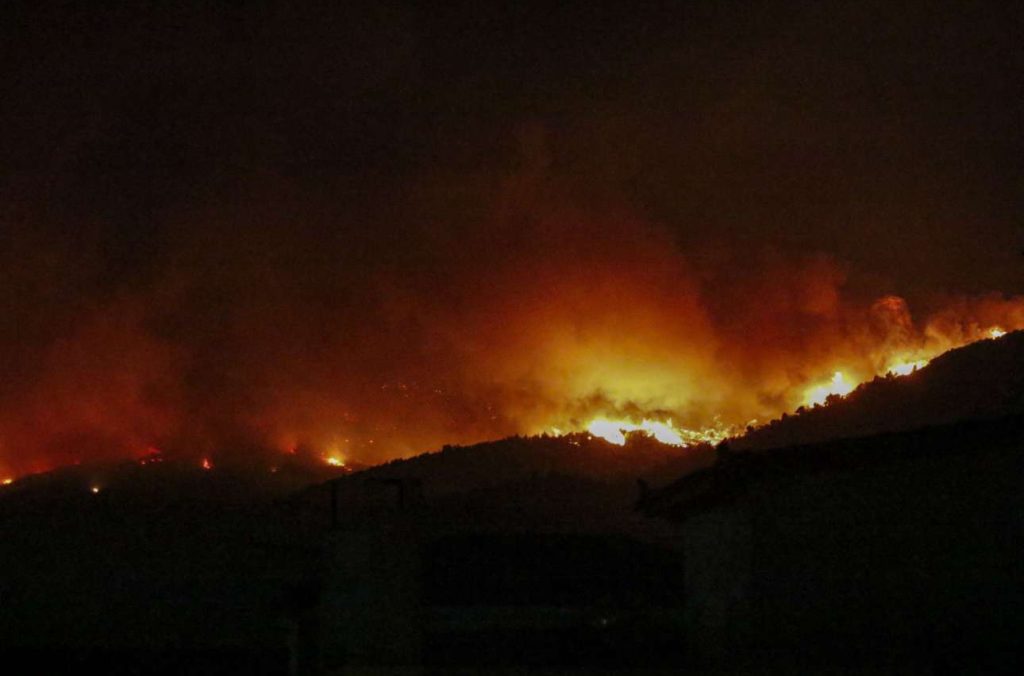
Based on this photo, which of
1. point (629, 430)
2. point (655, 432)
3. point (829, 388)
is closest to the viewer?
point (629, 430)

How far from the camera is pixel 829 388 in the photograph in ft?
151

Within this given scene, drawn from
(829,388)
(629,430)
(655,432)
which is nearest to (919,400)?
(655,432)

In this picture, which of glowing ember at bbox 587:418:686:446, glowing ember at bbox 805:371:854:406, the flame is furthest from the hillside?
glowing ember at bbox 805:371:854:406

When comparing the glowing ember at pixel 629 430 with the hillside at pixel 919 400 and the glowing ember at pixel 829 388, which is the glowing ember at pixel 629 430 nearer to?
the hillside at pixel 919 400

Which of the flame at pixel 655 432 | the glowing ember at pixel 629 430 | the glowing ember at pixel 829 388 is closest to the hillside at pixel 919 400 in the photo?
the flame at pixel 655 432

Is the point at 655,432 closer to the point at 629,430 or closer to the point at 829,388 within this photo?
the point at 629,430

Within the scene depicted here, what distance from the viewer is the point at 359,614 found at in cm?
1216

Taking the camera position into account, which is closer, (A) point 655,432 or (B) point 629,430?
(B) point 629,430

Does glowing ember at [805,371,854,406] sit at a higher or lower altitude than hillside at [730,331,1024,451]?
higher

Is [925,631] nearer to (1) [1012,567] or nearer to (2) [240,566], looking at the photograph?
(1) [1012,567]

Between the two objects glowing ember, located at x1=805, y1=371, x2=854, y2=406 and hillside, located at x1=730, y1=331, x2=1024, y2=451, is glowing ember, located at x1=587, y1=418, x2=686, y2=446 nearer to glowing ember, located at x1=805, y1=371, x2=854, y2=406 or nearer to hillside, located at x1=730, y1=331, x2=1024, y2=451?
hillside, located at x1=730, y1=331, x2=1024, y2=451

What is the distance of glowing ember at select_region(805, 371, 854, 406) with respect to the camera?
1784 inches

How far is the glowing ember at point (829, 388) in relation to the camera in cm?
4531

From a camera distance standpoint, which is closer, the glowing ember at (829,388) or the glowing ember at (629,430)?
the glowing ember at (629,430)
